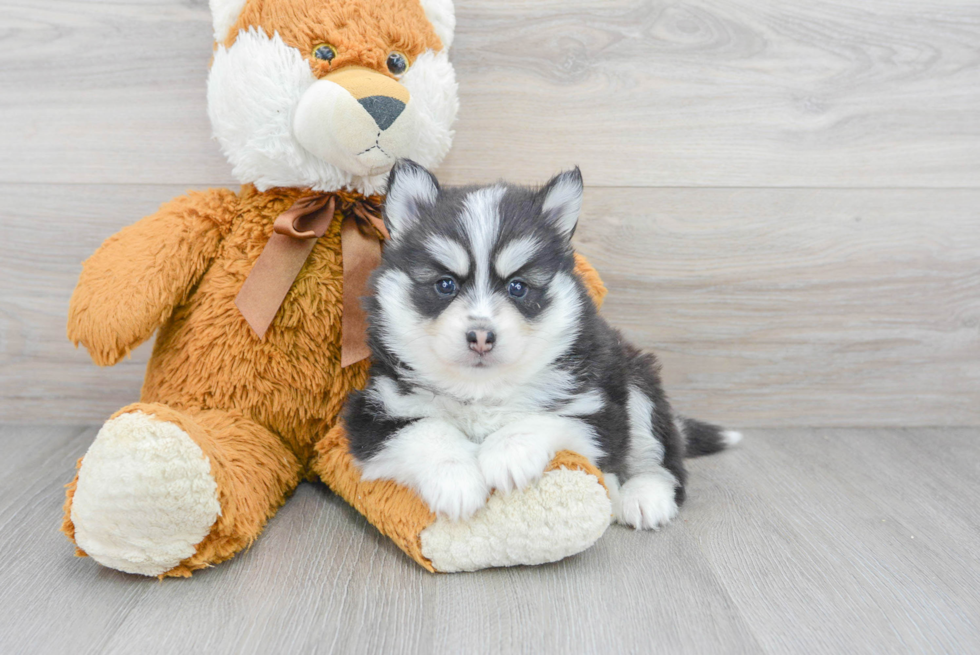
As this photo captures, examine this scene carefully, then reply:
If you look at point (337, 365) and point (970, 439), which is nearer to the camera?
point (337, 365)

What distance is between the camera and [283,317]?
1.67m

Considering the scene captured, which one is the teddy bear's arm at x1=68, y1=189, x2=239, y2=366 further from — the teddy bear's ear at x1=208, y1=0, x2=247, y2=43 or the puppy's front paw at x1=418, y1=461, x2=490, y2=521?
the puppy's front paw at x1=418, y1=461, x2=490, y2=521

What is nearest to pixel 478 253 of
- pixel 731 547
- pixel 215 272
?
pixel 215 272

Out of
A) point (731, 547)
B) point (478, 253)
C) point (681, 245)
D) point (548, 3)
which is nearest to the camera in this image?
point (478, 253)

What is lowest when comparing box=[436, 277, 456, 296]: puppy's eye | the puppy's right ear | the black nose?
box=[436, 277, 456, 296]: puppy's eye

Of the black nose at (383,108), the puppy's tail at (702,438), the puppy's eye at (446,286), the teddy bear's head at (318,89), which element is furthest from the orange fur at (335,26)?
the puppy's tail at (702,438)

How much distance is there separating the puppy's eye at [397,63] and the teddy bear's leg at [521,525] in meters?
0.95

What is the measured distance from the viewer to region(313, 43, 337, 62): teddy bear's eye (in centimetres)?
160

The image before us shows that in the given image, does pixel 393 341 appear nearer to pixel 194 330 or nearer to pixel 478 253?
pixel 478 253

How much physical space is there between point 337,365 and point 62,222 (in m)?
1.02

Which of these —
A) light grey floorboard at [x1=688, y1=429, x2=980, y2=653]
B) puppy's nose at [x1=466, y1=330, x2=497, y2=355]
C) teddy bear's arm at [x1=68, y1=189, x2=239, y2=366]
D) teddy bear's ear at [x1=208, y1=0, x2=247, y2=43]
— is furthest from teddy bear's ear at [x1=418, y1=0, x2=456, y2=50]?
light grey floorboard at [x1=688, y1=429, x2=980, y2=653]

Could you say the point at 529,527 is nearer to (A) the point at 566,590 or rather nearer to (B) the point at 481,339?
(A) the point at 566,590

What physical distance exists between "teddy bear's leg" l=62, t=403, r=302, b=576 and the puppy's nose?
55 centimetres

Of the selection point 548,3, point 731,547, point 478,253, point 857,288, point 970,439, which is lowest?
point 970,439
